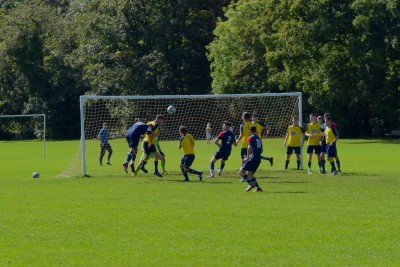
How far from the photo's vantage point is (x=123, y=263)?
40.1 ft

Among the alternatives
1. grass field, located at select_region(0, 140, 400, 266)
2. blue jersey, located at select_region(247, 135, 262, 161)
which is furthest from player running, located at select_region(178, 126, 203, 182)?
blue jersey, located at select_region(247, 135, 262, 161)

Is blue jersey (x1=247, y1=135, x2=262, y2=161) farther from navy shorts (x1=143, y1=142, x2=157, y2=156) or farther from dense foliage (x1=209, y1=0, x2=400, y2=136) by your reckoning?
dense foliage (x1=209, y1=0, x2=400, y2=136)

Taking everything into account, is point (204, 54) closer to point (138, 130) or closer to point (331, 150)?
point (138, 130)

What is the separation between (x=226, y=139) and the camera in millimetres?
27000

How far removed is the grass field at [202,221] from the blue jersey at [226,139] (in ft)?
3.32

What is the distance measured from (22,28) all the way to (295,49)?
3436cm

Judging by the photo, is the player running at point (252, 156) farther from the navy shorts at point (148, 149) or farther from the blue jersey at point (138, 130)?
the blue jersey at point (138, 130)

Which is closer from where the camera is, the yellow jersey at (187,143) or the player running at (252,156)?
the player running at (252,156)

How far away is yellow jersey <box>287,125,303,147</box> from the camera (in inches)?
1170

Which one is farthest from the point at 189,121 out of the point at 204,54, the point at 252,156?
the point at 252,156

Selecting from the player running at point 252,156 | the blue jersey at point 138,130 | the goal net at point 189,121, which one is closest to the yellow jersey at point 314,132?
the goal net at point 189,121

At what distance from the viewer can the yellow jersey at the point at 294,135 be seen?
2972 centimetres

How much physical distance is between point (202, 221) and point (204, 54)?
59179 millimetres

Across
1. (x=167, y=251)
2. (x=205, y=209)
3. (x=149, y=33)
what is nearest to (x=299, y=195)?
(x=205, y=209)
